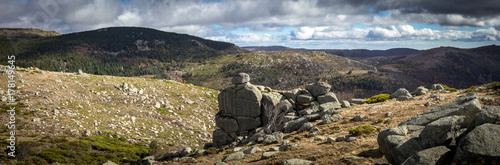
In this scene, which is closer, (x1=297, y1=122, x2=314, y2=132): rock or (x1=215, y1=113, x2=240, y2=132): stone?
(x1=297, y1=122, x2=314, y2=132): rock

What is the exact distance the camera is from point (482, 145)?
33.7ft

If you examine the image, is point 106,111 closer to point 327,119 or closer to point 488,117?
point 327,119

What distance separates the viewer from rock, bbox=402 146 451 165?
11156mm

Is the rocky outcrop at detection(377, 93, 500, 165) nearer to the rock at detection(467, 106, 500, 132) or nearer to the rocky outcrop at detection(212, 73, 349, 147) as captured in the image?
the rock at detection(467, 106, 500, 132)

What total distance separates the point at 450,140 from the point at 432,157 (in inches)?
99.8

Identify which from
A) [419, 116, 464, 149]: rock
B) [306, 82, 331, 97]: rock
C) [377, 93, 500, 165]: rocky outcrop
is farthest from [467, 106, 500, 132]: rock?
[306, 82, 331, 97]: rock

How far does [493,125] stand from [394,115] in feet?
56.3

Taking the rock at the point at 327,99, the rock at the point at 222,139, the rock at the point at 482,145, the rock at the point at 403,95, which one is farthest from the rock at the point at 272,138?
the rock at the point at 403,95

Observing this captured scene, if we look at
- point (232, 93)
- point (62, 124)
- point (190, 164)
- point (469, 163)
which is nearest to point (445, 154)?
point (469, 163)

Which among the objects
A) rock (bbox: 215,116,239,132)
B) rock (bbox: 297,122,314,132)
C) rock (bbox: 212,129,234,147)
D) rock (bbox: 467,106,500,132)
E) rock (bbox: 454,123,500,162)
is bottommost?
rock (bbox: 212,129,234,147)

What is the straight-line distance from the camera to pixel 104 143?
1682 inches

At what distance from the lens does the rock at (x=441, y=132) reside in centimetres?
1270

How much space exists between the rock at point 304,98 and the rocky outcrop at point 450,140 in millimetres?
25322

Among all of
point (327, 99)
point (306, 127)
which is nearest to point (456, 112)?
point (306, 127)
